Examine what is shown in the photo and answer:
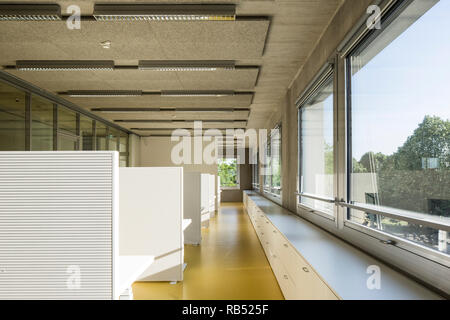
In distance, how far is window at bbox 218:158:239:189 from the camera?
17.7 metres

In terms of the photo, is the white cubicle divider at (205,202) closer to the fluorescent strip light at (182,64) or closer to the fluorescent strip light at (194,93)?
the fluorescent strip light at (194,93)

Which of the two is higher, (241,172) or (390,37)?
(390,37)

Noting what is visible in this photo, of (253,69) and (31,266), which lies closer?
(31,266)

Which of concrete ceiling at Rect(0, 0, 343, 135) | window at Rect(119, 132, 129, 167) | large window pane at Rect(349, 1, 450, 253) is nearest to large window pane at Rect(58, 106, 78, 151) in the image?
concrete ceiling at Rect(0, 0, 343, 135)

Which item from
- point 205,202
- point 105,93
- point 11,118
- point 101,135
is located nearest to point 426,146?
point 105,93

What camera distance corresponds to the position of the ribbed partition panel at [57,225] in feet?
4.81

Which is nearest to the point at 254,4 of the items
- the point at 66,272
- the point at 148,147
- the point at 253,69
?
the point at 253,69

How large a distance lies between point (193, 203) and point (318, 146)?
3014mm

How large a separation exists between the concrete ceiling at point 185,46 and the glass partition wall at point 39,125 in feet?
1.42

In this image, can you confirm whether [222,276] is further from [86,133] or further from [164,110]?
[86,133]

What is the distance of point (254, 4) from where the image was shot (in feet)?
10.6

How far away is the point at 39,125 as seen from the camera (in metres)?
6.45

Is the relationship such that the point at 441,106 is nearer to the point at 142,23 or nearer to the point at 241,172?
the point at 142,23
